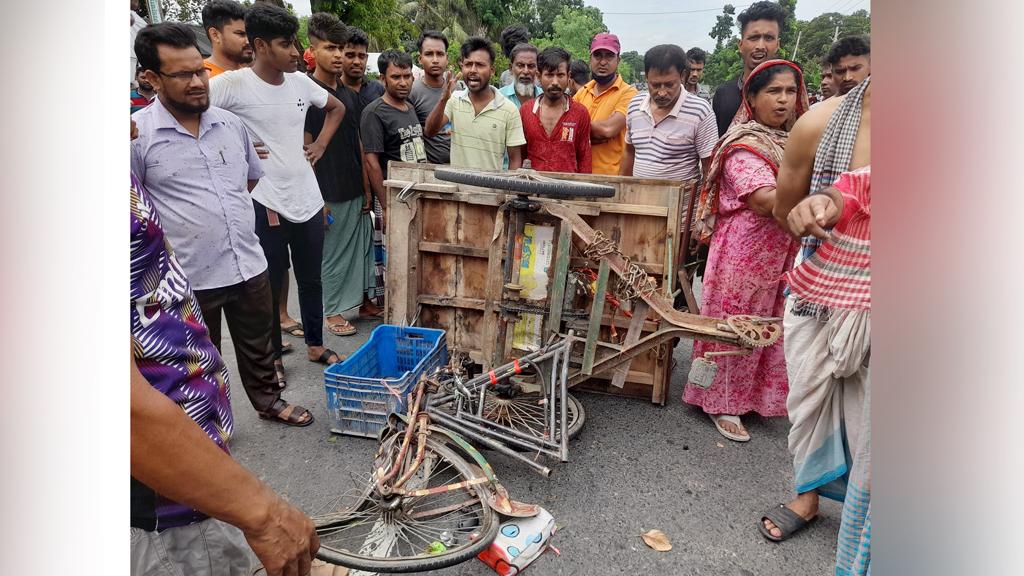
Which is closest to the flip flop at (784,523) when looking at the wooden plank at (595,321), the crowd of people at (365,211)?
the crowd of people at (365,211)

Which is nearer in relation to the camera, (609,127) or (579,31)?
(609,127)

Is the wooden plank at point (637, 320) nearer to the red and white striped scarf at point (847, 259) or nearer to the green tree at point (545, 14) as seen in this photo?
the red and white striped scarf at point (847, 259)

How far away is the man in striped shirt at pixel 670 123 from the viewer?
159 inches

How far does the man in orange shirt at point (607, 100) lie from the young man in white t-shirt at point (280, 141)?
7.56 ft

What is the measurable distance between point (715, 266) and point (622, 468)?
4.14 feet

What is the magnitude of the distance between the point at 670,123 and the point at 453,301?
1.97 meters

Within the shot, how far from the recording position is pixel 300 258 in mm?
3998

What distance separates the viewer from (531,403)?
319 cm

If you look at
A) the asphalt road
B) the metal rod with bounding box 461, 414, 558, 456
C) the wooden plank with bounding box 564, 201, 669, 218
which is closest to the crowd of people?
the asphalt road

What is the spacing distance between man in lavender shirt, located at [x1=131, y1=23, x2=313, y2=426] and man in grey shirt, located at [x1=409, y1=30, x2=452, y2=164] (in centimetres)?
207

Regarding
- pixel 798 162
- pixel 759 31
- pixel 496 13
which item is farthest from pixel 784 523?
pixel 496 13

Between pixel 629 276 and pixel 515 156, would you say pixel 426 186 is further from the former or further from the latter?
pixel 629 276
